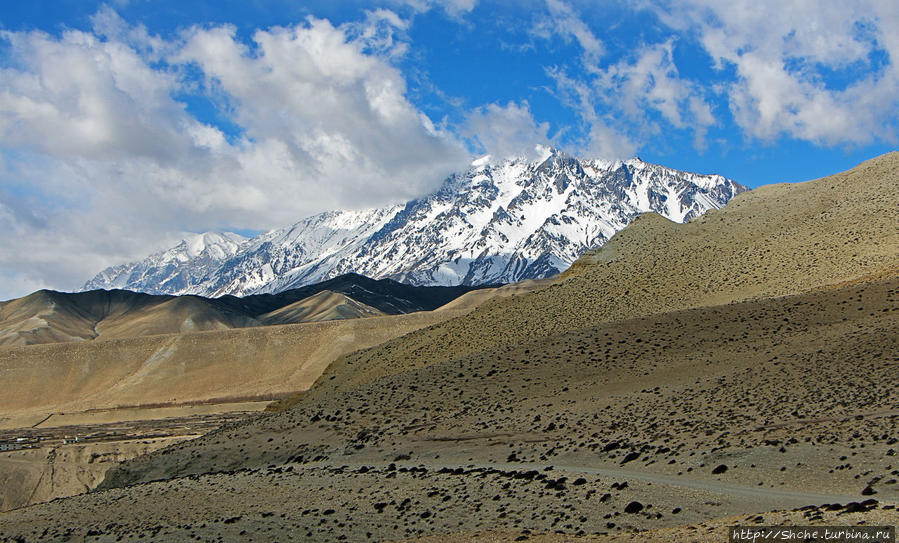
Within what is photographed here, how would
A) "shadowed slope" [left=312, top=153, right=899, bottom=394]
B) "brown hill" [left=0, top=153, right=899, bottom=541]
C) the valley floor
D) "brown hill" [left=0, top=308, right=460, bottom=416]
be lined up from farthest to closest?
"brown hill" [left=0, top=308, right=460, bottom=416]
"shadowed slope" [left=312, top=153, right=899, bottom=394]
"brown hill" [left=0, top=153, right=899, bottom=541]
the valley floor

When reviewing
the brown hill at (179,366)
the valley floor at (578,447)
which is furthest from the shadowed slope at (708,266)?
the brown hill at (179,366)

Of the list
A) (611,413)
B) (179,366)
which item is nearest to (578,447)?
(611,413)

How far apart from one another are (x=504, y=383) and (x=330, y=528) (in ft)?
67.6

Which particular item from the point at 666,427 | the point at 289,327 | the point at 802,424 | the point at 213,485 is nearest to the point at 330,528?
the point at 213,485

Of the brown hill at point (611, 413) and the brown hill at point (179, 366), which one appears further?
the brown hill at point (179, 366)

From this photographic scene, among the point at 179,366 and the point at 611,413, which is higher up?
the point at 179,366

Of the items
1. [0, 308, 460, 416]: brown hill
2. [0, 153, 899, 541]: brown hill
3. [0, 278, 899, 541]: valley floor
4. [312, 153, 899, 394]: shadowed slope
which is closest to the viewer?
[0, 278, 899, 541]: valley floor

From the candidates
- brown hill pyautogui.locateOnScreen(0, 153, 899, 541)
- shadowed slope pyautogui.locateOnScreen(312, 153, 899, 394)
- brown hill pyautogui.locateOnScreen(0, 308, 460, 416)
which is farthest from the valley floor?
brown hill pyautogui.locateOnScreen(0, 308, 460, 416)

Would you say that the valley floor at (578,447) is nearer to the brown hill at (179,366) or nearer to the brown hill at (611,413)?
the brown hill at (611,413)

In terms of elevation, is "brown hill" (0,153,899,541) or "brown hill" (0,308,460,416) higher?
"brown hill" (0,308,460,416)

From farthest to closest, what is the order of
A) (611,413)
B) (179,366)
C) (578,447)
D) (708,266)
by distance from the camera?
(179,366) < (708,266) < (611,413) < (578,447)

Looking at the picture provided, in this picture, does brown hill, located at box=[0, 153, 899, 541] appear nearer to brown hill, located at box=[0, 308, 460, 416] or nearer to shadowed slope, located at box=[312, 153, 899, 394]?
shadowed slope, located at box=[312, 153, 899, 394]

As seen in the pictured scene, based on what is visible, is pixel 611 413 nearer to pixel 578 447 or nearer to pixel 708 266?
pixel 578 447

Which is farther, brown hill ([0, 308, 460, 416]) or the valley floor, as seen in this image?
brown hill ([0, 308, 460, 416])
